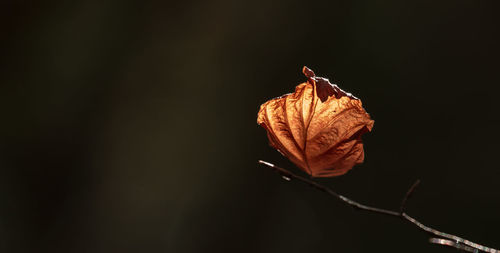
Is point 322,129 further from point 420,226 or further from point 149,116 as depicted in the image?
point 149,116

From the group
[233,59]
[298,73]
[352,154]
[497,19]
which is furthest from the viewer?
[233,59]

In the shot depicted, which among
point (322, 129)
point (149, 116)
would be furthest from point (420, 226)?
point (149, 116)

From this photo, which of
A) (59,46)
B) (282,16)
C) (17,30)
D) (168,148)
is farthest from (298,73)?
(17,30)

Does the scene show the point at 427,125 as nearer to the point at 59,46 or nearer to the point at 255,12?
the point at 255,12

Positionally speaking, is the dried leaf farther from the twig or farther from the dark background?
the dark background

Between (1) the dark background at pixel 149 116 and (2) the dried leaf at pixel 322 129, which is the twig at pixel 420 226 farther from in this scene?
(1) the dark background at pixel 149 116

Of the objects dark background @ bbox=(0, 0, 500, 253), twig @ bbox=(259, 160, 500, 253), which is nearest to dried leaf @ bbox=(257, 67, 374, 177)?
twig @ bbox=(259, 160, 500, 253)

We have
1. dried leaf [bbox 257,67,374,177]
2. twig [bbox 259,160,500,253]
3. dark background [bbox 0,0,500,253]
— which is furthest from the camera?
dark background [bbox 0,0,500,253]

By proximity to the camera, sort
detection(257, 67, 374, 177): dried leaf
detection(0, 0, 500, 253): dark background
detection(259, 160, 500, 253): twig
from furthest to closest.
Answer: detection(0, 0, 500, 253): dark background
detection(257, 67, 374, 177): dried leaf
detection(259, 160, 500, 253): twig
